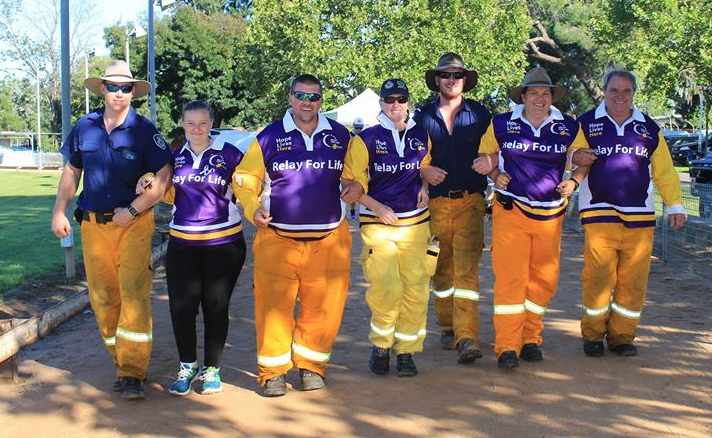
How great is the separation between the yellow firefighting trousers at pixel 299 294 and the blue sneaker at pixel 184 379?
0.50 metres

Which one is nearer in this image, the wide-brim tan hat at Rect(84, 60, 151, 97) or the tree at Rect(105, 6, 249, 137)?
the wide-brim tan hat at Rect(84, 60, 151, 97)

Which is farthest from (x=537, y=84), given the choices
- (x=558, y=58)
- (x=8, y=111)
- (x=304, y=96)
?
(x=8, y=111)

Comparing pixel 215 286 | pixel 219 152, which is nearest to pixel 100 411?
pixel 215 286

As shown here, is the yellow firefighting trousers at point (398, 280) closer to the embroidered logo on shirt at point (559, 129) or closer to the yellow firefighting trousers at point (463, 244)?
the yellow firefighting trousers at point (463, 244)

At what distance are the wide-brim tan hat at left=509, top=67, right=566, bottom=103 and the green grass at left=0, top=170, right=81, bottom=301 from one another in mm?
6406

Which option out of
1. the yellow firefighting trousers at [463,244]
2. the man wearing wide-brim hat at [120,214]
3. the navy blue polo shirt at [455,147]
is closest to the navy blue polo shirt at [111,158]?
the man wearing wide-brim hat at [120,214]

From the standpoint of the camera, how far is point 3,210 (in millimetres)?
20312

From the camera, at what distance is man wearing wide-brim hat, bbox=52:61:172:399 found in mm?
5672

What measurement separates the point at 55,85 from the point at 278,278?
2575 inches

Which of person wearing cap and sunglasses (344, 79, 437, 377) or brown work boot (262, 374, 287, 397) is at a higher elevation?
person wearing cap and sunglasses (344, 79, 437, 377)

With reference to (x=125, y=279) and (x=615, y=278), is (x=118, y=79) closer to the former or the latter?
(x=125, y=279)

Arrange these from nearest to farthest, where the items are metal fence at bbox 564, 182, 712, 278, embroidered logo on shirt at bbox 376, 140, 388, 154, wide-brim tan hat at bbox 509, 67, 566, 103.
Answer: embroidered logo on shirt at bbox 376, 140, 388, 154
wide-brim tan hat at bbox 509, 67, 566, 103
metal fence at bbox 564, 182, 712, 278

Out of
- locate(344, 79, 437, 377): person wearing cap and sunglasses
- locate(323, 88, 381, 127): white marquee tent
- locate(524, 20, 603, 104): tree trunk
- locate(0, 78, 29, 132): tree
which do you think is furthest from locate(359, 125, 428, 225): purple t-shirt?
locate(0, 78, 29, 132): tree

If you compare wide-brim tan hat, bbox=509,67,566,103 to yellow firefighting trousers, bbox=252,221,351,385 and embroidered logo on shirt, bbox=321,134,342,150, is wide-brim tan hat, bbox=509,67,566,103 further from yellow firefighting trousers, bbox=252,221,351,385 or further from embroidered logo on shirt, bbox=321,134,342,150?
yellow firefighting trousers, bbox=252,221,351,385
